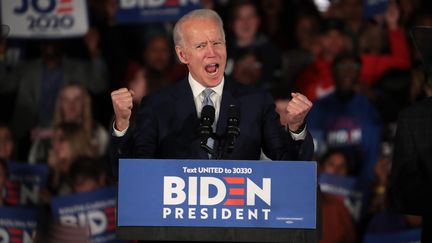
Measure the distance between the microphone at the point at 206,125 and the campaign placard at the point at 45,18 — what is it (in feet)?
14.6

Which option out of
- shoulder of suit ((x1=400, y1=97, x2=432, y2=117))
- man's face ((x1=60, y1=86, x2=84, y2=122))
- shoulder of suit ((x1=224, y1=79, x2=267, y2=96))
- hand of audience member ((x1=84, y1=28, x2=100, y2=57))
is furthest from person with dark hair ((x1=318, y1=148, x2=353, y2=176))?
shoulder of suit ((x1=224, y1=79, x2=267, y2=96))

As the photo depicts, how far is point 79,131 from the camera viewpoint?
336 inches

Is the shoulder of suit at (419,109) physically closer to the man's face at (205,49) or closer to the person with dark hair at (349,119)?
the man's face at (205,49)

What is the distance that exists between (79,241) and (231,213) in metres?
0.82

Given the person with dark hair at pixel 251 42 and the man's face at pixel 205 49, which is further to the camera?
the person with dark hair at pixel 251 42

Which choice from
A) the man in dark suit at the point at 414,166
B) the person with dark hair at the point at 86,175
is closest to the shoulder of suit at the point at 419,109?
the man in dark suit at the point at 414,166

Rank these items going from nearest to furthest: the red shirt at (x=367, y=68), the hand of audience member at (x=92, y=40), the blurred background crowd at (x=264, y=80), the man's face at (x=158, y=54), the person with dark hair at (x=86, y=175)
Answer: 1. the person with dark hair at (x=86, y=175)
2. the blurred background crowd at (x=264, y=80)
3. the red shirt at (x=367, y=68)
4. the man's face at (x=158, y=54)
5. the hand of audience member at (x=92, y=40)

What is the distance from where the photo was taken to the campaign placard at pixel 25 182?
8.08 metres

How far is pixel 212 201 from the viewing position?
4289mm

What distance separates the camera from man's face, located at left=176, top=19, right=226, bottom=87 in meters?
4.66

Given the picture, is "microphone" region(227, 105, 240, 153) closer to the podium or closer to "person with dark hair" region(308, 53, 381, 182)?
the podium

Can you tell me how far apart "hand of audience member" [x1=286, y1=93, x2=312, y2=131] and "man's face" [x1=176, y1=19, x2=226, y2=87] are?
355 mm

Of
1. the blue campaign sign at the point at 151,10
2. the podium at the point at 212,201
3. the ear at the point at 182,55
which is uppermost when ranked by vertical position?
the blue campaign sign at the point at 151,10

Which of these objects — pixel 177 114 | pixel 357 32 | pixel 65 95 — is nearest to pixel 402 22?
pixel 357 32
